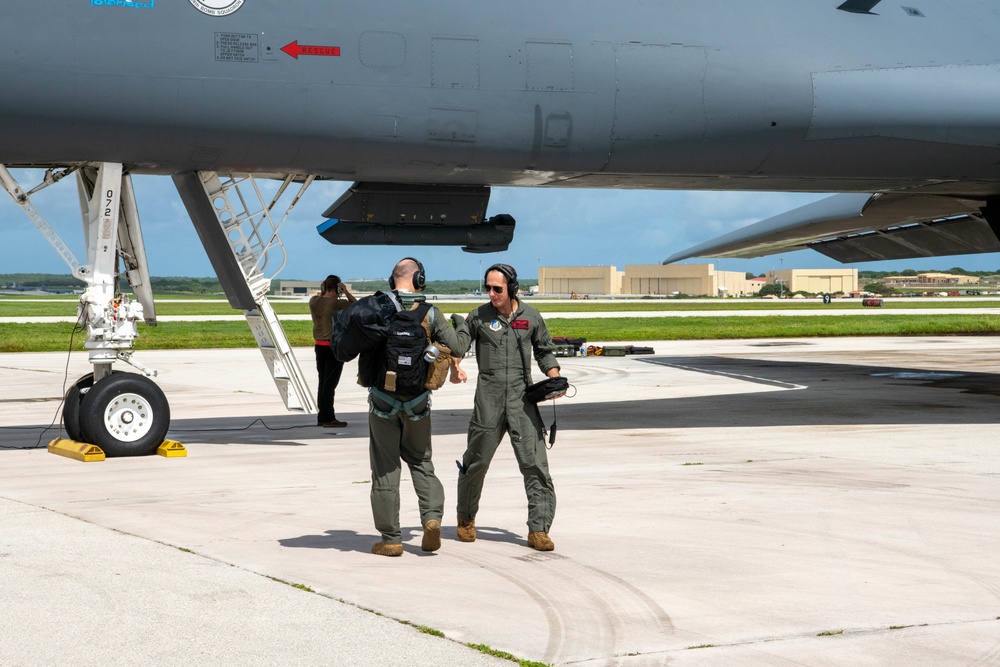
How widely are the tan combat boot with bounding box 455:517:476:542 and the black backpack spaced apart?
3.39 feet

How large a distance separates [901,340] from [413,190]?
94.6 feet

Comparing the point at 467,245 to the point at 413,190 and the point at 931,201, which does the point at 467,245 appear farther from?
the point at 931,201

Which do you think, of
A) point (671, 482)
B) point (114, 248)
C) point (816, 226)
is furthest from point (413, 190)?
point (816, 226)

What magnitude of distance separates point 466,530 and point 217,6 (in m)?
6.49

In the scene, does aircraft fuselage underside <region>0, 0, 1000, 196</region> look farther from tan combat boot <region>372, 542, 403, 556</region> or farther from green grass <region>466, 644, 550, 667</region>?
green grass <region>466, 644, 550, 667</region>

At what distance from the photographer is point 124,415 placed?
11.1 metres

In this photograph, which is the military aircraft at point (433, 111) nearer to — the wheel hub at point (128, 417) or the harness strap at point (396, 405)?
the wheel hub at point (128, 417)

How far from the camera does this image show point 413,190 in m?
12.9

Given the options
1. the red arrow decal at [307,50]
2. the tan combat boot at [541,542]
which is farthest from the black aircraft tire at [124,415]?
the tan combat boot at [541,542]

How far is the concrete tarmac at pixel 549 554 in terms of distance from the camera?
498cm

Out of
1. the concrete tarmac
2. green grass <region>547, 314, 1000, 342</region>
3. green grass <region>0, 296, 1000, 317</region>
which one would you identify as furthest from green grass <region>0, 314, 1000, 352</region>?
the concrete tarmac

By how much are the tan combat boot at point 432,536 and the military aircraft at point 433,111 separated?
5.30 m

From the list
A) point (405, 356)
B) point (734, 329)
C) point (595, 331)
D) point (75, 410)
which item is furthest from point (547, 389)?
point (734, 329)

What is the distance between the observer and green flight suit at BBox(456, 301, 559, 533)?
7121 mm
